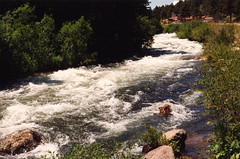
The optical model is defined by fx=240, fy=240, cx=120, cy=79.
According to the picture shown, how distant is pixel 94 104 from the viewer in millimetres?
13938

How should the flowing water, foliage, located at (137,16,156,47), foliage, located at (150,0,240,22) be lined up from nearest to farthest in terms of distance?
the flowing water → foliage, located at (137,16,156,47) → foliage, located at (150,0,240,22)

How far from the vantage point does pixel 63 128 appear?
436 inches

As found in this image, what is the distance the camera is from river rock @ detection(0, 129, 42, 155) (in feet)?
29.0

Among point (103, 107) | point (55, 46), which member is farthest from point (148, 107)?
point (55, 46)

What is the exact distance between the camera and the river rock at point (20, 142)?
8.85 meters

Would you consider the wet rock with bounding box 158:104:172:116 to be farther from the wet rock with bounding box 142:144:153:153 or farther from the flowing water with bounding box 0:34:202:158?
the wet rock with bounding box 142:144:153:153

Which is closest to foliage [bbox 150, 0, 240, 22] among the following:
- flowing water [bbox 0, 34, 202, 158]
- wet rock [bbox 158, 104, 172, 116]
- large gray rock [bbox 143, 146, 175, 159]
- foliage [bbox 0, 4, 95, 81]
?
foliage [bbox 0, 4, 95, 81]

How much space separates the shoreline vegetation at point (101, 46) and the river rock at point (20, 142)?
2.06m

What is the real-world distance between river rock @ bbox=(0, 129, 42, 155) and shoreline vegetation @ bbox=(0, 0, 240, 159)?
2.06 metres

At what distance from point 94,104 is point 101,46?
56.4ft

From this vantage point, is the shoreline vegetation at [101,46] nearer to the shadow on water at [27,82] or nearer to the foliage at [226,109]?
the foliage at [226,109]

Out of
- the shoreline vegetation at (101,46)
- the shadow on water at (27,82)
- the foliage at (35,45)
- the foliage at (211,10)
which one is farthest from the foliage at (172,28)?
the shadow on water at (27,82)

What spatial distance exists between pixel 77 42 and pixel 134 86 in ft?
32.9

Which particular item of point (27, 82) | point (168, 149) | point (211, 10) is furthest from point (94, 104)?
point (211, 10)
